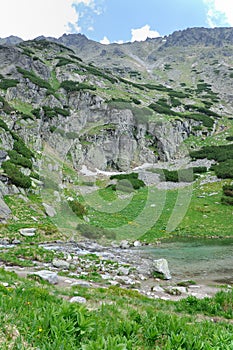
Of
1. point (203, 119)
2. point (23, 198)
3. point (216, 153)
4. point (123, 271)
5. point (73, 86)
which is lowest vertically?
point (123, 271)

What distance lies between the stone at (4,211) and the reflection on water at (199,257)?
1285 cm

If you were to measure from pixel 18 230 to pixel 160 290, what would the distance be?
13453 mm

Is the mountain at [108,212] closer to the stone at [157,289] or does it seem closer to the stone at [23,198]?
the stone at [157,289]

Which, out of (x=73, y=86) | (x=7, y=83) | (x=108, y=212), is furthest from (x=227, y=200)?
(x=73, y=86)

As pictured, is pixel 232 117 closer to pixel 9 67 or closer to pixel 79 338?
pixel 9 67

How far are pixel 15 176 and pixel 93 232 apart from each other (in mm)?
10694

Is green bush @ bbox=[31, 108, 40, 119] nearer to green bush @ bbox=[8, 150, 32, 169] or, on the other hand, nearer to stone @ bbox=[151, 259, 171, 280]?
green bush @ bbox=[8, 150, 32, 169]

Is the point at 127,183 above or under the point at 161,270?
above

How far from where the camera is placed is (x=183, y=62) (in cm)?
19925

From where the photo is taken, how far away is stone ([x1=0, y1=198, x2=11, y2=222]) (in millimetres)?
24034

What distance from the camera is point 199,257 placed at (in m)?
22.5

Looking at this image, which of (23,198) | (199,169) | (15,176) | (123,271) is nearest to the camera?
(123,271)

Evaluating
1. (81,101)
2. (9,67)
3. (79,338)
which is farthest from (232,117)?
(79,338)

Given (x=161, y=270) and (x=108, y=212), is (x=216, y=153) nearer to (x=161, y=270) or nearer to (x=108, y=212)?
(x=108, y=212)
